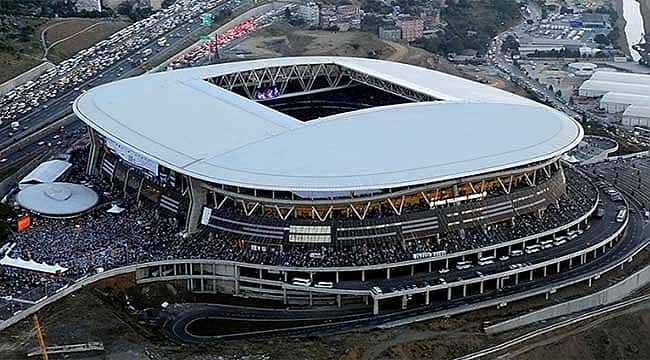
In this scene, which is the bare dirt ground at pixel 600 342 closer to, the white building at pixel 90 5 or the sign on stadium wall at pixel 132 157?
the sign on stadium wall at pixel 132 157

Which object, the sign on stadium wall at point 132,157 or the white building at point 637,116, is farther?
the white building at point 637,116

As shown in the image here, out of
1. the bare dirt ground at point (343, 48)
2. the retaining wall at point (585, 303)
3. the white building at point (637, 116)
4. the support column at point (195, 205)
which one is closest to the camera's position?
the retaining wall at point (585, 303)

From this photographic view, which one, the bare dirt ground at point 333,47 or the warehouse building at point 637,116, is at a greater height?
the bare dirt ground at point 333,47

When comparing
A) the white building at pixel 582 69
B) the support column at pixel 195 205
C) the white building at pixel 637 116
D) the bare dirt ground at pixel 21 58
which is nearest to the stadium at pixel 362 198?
the support column at pixel 195 205

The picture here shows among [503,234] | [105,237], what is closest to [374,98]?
[503,234]

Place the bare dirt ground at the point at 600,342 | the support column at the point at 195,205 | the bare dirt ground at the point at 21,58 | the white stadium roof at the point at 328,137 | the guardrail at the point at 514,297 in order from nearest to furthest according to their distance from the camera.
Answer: the bare dirt ground at the point at 600,342
the guardrail at the point at 514,297
the white stadium roof at the point at 328,137
the support column at the point at 195,205
the bare dirt ground at the point at 21,58

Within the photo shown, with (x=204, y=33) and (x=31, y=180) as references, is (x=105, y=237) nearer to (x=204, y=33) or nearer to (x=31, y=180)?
(x=31, y=180)

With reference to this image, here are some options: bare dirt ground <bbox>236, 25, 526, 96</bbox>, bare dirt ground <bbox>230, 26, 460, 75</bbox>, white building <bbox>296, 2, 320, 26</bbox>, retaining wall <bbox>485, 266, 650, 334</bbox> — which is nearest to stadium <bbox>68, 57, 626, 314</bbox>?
retaining wall <bbox>485, 266, 650, 334</bbox>

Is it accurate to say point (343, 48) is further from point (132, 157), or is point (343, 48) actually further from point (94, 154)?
point (132, 157)
